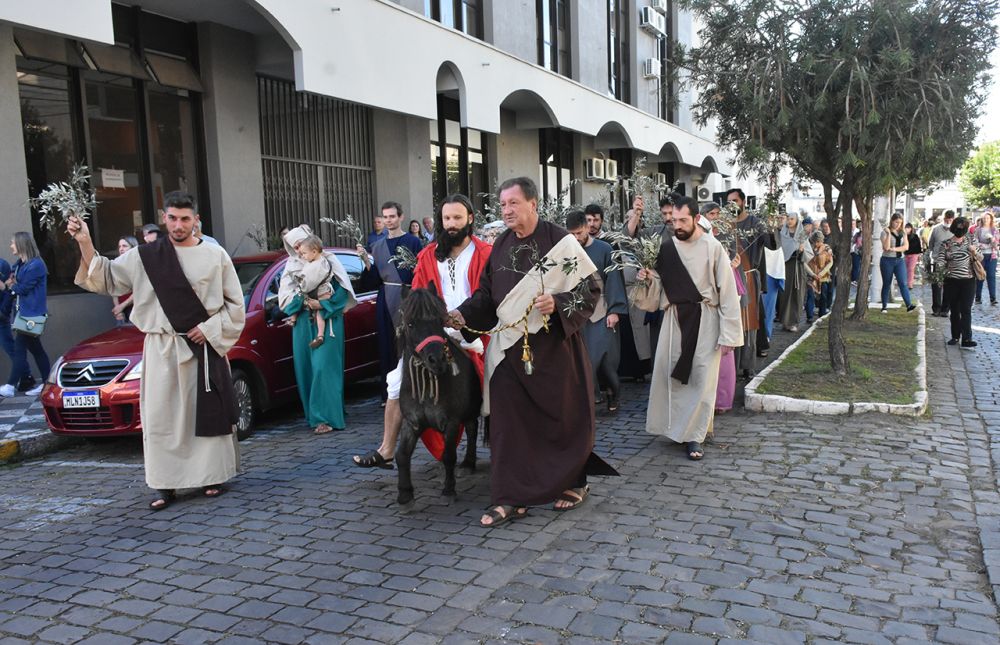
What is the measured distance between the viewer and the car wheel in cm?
765

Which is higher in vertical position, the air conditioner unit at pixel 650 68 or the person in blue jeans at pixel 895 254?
the air conditioner unit at pixel 650 68

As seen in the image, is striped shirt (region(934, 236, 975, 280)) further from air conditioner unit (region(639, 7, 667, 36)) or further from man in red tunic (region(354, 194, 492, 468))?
air conditioner unit (region(639, 7, 667, 36))

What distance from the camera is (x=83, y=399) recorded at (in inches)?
278

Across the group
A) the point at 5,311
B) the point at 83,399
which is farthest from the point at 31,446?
the point at 5,311

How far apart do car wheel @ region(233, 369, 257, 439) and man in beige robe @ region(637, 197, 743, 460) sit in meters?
3.86

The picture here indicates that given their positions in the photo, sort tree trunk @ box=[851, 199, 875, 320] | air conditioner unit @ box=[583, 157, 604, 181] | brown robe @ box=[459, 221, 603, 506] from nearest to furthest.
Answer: brown robe @ box=[459, 221, 603, 506], tree trunk @ box=[851, 199, 875, 320], air conditioner unit @ box=[583, 157, 604, 181]

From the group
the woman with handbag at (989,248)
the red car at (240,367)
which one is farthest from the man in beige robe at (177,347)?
the woman with handbag at (989,248)

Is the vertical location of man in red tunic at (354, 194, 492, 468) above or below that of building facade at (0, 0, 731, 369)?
below

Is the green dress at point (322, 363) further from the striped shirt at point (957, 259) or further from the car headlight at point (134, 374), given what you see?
the striped shirt at point (957, 259)

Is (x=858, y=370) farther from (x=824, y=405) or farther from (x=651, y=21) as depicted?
(x=651, y=21)

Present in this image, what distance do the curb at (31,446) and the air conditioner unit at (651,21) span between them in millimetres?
24496

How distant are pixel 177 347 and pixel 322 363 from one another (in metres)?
2.31

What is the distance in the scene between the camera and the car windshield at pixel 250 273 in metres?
8.43

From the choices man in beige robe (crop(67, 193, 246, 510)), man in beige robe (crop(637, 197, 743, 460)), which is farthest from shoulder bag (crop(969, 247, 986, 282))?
man in beige robe (crop(67, 193, 246, 510))
